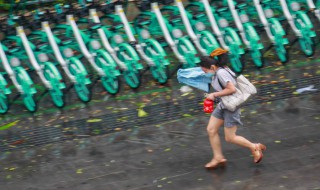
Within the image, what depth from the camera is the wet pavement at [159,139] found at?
8.70 meters

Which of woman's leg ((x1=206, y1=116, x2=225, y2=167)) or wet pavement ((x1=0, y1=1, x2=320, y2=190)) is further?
woman's leg ((x1=206, y1=116, x2=225, y2=167))

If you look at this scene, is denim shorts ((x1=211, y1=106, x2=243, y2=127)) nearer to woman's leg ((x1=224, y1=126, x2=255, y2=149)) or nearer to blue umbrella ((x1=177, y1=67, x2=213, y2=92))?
woman's leg ((x1=224, y1=126, x2=255, y2=149))

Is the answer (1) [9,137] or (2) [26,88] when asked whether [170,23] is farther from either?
(1) [9,137]

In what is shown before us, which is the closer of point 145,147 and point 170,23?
point 145,147

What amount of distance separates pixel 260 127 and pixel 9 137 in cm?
374

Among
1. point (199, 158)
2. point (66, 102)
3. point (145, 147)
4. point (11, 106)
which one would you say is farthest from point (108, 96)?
point (199, 158)

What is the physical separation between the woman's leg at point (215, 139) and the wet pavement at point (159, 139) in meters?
0.16

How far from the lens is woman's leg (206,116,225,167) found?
347 inches

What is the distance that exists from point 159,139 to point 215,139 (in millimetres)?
1461

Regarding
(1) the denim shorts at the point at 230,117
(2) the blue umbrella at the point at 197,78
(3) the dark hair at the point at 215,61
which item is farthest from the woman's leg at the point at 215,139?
(3) the dark hair at the point at 215,61

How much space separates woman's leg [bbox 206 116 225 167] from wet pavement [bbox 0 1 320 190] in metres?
0.16

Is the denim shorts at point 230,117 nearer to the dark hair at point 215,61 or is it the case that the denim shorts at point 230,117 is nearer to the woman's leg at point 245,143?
the woman's leg at point 245,143

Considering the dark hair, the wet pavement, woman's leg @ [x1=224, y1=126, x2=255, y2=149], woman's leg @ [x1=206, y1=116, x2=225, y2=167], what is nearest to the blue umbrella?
the dark hair

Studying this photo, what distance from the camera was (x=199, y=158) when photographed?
30.5 ft
